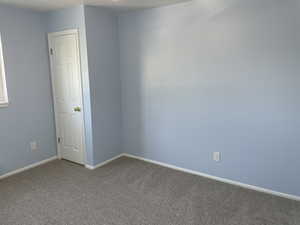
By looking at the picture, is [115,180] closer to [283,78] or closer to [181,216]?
[181,216]

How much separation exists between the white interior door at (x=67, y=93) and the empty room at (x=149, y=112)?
0.07 feet

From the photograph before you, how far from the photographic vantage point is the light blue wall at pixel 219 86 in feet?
7.73

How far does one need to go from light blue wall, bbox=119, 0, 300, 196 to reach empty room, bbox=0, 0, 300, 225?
0.04 feet

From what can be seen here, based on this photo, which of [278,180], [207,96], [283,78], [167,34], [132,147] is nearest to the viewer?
[283,78]

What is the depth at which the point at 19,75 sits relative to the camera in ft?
10.2

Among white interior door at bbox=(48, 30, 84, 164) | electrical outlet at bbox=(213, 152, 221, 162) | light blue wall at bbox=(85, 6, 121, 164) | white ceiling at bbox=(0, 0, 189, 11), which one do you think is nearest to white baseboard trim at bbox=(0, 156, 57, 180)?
white interior door at bbox=(48, 30, 84, 164)

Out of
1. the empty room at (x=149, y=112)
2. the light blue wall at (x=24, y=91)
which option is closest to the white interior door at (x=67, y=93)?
the empty room at (x=149, y=112)

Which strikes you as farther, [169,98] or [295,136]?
[169,98]

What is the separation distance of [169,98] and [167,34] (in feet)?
2.94

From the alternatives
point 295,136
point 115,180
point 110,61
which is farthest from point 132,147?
point 295,136

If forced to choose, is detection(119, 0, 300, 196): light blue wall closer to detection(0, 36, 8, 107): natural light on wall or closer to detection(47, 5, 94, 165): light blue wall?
detection(47, 5, 94, 165): light blue wall

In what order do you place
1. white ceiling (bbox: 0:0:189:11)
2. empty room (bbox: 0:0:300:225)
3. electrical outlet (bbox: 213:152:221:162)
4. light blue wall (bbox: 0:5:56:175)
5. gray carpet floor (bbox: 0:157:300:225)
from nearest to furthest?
gray carpet floor (bbox: 0:157:300:225) < empty room (bbox: 0:0:300:225) < white ceiling (bbox: 0:0:189:11) < electrical outlet (bbox: 213:152:221:162) < light blue wall (bbox: 0:5:56:175)

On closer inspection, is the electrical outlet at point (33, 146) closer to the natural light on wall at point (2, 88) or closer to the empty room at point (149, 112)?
the empty room at point (149, 112)

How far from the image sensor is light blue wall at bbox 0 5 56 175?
9.79 feet
